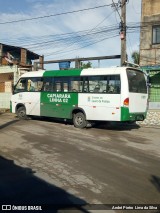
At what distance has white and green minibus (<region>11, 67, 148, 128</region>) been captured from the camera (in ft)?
45.3

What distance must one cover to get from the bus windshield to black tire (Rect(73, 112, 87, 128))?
112 inches

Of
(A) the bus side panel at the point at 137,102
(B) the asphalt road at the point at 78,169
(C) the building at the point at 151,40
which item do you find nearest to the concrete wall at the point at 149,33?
(C) the building at the point at 151,40

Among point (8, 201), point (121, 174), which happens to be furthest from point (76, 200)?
point (121, 174)

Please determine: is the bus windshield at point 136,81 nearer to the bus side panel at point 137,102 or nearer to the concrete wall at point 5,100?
the bus side panel at point 137,102

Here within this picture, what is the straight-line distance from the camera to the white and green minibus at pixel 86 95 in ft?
45.3

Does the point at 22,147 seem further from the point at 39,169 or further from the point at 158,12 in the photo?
the point at 158,12

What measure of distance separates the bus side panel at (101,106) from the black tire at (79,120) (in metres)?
0.31

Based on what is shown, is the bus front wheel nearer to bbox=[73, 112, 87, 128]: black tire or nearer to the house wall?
bbox=[73, 112, 87, 128]: black tire

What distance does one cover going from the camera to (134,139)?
12.5m

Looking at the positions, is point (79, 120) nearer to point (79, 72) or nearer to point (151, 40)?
point (79, 72)

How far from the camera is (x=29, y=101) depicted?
17.8 metres

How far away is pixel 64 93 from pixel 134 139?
4.97 metres

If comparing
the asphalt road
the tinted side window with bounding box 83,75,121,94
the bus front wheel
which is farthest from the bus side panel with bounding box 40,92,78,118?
the asphalt road

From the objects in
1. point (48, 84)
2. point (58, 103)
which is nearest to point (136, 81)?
point (58, 103)
